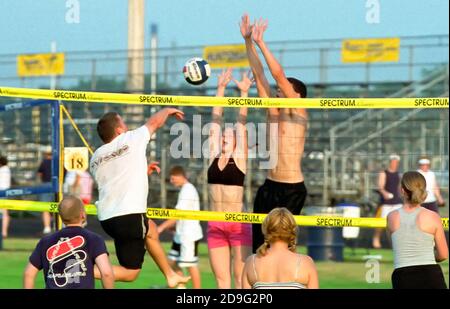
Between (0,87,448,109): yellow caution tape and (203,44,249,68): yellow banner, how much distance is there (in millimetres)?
21835

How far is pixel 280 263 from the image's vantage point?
771cm

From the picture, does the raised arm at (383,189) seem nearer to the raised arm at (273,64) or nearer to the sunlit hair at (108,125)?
the raised arm at (273,64)

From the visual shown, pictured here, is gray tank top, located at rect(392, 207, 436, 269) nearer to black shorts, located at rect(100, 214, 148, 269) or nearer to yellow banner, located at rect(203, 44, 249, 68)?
black shorts, located at rect(100, 214, 148, 269)

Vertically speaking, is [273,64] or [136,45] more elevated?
[136,45]

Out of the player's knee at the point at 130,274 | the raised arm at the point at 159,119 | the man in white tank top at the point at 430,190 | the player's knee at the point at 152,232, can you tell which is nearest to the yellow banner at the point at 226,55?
the man in white tank top at the point at 430,190

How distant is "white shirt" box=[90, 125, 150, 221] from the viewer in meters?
10.0

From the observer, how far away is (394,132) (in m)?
30.9

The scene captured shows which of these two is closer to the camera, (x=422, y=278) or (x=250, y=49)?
(x=422, y=278)

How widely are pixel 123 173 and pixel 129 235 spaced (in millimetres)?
565

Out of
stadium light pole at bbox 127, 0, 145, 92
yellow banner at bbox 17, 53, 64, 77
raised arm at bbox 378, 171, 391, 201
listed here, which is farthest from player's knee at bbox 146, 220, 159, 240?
yellow banner at bbox 17, 53, 64, 77

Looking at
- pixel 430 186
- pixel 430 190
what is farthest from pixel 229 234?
pixel 430 186

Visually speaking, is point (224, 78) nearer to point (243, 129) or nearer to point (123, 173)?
point (243, 129)

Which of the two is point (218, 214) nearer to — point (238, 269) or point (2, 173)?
point (238, 269)

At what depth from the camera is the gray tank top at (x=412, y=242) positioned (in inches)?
353
